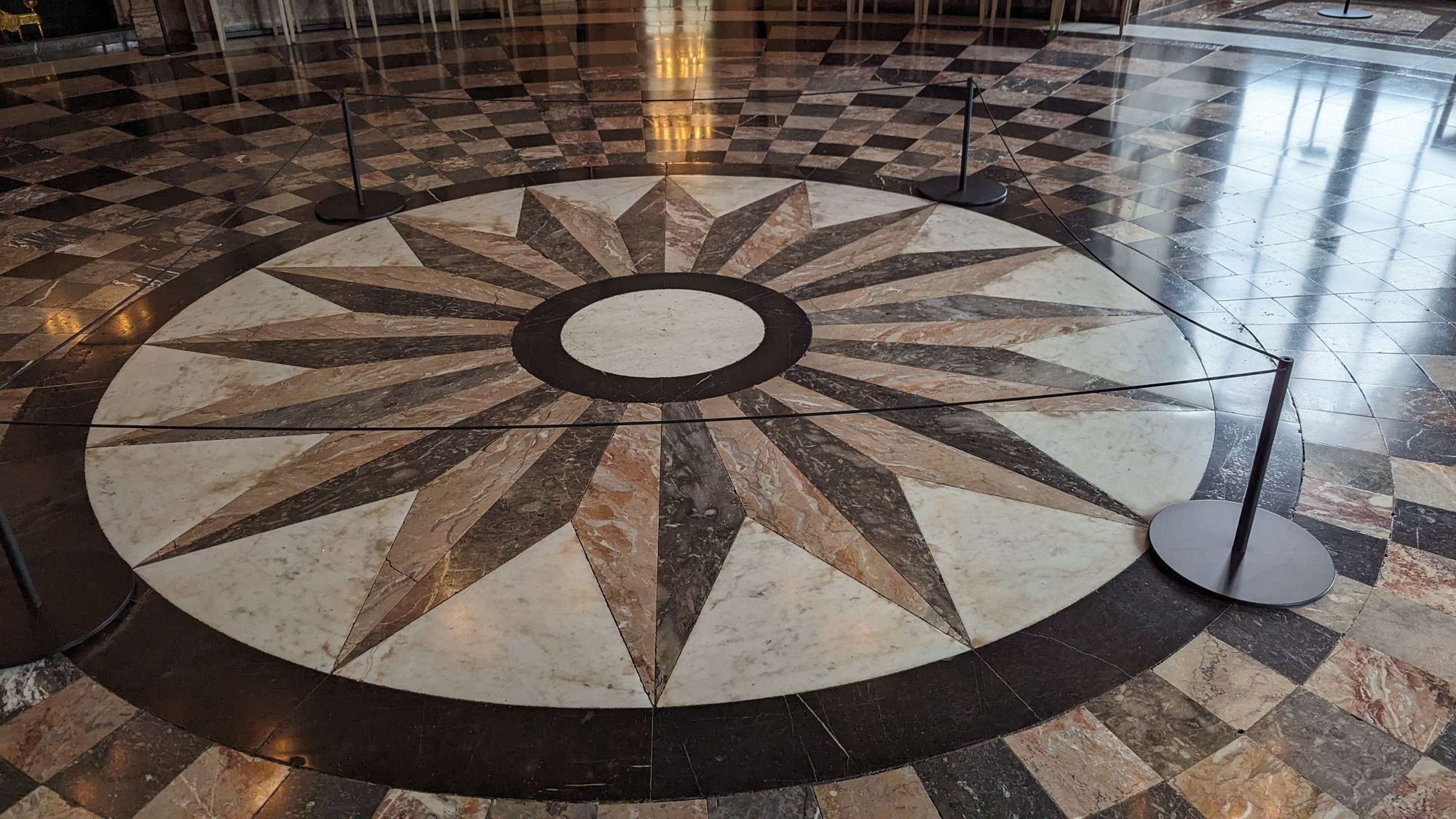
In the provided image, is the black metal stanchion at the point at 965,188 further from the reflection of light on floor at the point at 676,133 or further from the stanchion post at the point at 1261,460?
the stanchion post at the point at 1261,460

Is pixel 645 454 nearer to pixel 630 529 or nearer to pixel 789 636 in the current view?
pixel 630 529

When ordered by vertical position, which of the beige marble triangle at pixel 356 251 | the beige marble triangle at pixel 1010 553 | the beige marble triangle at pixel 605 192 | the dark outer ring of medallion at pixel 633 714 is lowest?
the dark outer ring of medallion at pixel 633 714

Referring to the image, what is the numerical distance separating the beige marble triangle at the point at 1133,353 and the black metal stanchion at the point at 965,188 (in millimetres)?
2066

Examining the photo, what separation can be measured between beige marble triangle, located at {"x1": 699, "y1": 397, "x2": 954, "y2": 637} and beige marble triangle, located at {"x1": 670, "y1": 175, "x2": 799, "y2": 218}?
2889mm

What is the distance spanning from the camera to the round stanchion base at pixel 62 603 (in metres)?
3.87

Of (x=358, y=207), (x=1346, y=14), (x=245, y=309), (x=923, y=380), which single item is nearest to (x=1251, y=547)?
(x=923, y=380)

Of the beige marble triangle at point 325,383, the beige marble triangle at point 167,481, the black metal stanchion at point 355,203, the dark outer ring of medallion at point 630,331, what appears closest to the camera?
the beige marble triangle at point 167,481

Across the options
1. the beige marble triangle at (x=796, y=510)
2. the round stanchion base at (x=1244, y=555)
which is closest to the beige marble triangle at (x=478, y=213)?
the beige marble triangle at (x=796, y=510)

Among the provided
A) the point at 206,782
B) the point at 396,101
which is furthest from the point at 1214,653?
the point at 396,101

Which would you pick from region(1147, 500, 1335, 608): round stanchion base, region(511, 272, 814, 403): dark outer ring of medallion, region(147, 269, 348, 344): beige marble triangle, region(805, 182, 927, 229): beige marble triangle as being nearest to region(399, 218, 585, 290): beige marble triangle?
region(511, 272, 814, 403): dark outer ring of medallion

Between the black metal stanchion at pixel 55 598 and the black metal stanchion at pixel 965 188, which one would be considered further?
the black metal stanchion at pixel 965 188

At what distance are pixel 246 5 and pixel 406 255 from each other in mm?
8264

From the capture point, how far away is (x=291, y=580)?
429 cm

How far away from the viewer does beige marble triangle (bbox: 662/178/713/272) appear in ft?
23.0
